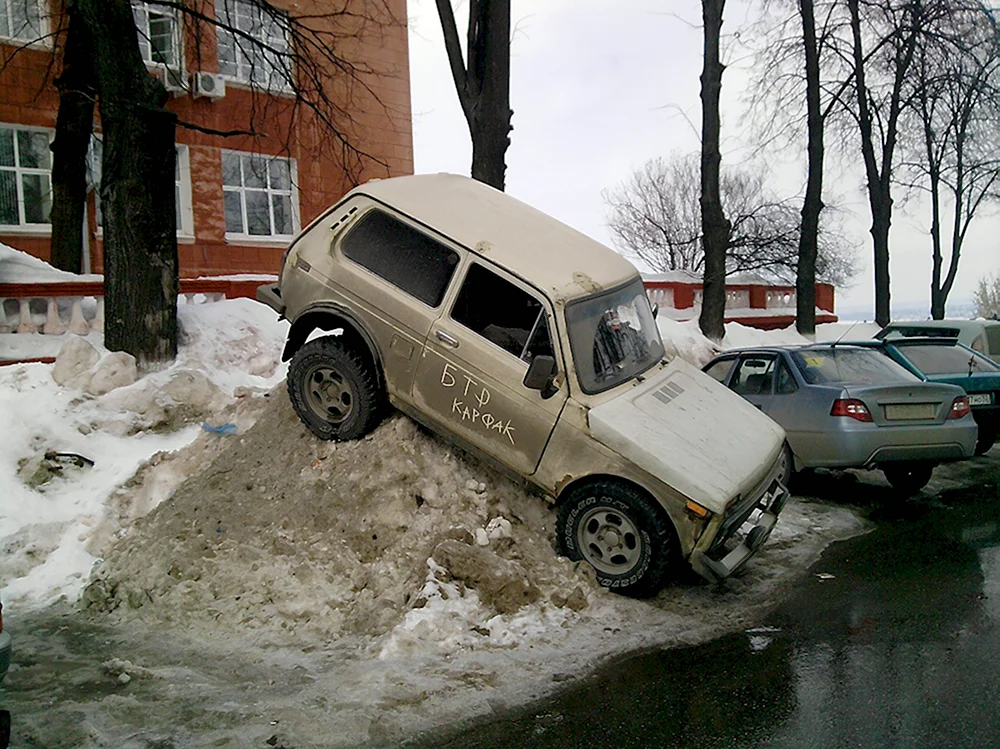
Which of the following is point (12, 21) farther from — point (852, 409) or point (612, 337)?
point (852, 409)

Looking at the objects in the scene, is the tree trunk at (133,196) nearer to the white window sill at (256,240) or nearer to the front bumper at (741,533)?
the front bumper at (741,533)

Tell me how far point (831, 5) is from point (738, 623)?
18.7 meters

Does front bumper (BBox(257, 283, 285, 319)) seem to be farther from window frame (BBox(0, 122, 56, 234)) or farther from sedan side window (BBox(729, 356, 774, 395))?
window frame (BBox(0, 122, 56, 234))

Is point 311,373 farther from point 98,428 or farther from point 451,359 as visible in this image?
point 98,428

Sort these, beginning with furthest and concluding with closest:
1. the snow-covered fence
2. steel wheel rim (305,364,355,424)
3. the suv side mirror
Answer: the snow-covered fence, steel wheel rim (305,364,355,424), the suv side mirror

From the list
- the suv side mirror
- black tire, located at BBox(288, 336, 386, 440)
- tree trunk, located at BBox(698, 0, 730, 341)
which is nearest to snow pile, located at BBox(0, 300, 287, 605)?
black tire, located at BBox(288, 336, 386, 440)

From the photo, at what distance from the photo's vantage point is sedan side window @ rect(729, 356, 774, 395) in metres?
8.95

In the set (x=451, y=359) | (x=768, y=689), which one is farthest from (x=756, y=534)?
(x=451, y=359)

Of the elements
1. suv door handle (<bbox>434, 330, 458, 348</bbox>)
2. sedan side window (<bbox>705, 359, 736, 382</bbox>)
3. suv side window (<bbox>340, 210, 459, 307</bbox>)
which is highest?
suv side window (<bbox>340, 210, 459, 307</bbox>)

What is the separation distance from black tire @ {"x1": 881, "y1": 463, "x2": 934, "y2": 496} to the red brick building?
10.7m

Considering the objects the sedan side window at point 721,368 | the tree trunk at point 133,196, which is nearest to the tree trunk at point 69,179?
the tree trunk at point 133,196

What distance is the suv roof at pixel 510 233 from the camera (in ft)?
20.2

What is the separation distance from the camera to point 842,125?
24047 mm

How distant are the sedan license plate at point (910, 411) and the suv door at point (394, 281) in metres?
4.54
